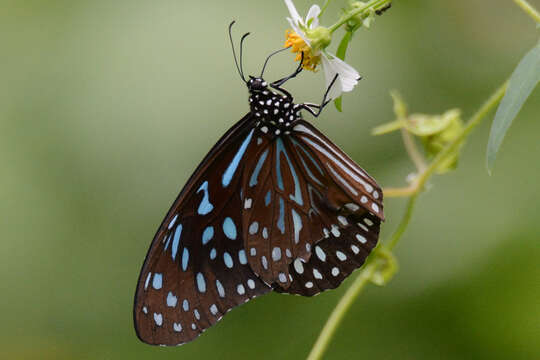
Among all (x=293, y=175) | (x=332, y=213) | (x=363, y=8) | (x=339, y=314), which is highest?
(x=363, y=8)

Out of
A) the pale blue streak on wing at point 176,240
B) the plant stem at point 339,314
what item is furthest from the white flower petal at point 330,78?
the pale blue streak on wing at point 176,240

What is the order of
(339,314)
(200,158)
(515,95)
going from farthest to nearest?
(200,158) → (339,314) → (515,95)

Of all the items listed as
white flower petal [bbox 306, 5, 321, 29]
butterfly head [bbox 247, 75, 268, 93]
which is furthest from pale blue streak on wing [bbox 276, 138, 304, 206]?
white flower petal [bbox 306, 5, 321, 29]

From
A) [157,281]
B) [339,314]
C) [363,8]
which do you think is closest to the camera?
[363,8]

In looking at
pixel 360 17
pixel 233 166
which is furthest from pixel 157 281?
pixel 360 17

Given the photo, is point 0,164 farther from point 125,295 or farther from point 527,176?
point 527,176

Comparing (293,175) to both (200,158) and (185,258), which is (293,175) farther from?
(200,158)

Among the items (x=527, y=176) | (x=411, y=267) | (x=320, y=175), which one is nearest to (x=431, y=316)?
(x=411, y=267)
